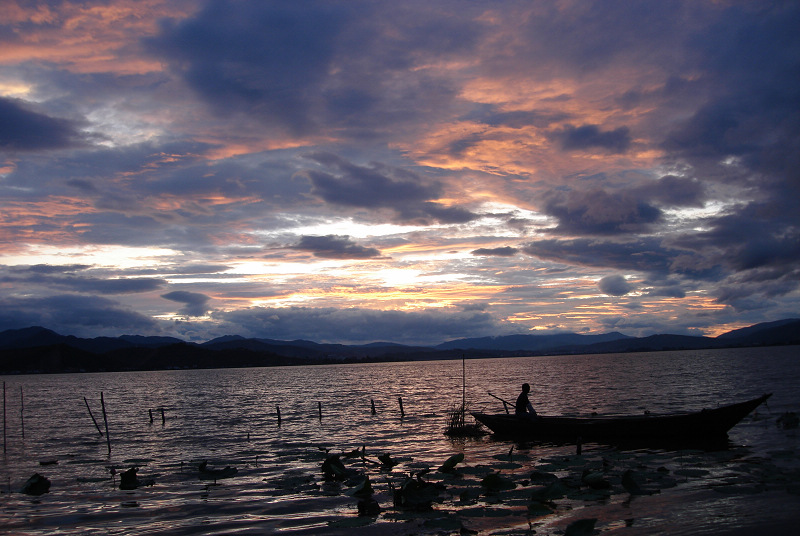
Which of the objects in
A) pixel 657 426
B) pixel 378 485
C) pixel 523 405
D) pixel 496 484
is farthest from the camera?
pixel 523 405

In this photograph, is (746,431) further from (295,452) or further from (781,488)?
(295,452)

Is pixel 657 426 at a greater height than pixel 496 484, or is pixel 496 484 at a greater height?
pixel 657 426

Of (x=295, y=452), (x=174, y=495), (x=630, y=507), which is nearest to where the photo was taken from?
(x=630, y=507)

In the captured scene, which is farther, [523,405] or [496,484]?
[523,405]

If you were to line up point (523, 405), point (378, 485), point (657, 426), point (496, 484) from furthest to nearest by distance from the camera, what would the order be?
point (523, 405) < point (657, 426) < point (378, 485) < point (496, 484)

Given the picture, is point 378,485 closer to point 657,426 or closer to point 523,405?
point 523,405

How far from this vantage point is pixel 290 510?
1580 centimetres

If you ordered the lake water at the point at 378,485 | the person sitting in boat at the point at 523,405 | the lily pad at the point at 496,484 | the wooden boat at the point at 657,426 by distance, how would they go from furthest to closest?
1. the person sitting in boat at the point at 523,405
2. the wooden boat at the point at 657,426
3. the lily pad at the point at 496,484
4. the lake water at the point at 378,485

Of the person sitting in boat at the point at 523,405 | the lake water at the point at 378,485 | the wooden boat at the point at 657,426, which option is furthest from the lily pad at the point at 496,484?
the person sitting in boat at the point at 523,405

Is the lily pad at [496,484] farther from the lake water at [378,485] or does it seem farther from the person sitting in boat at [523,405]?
the person sitting in boat at [523,405]

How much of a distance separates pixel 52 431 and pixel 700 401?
168 feet

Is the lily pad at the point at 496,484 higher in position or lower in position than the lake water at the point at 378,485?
higher

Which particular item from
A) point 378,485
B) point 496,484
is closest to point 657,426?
point 496,484

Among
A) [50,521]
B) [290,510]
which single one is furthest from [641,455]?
[50,521]
